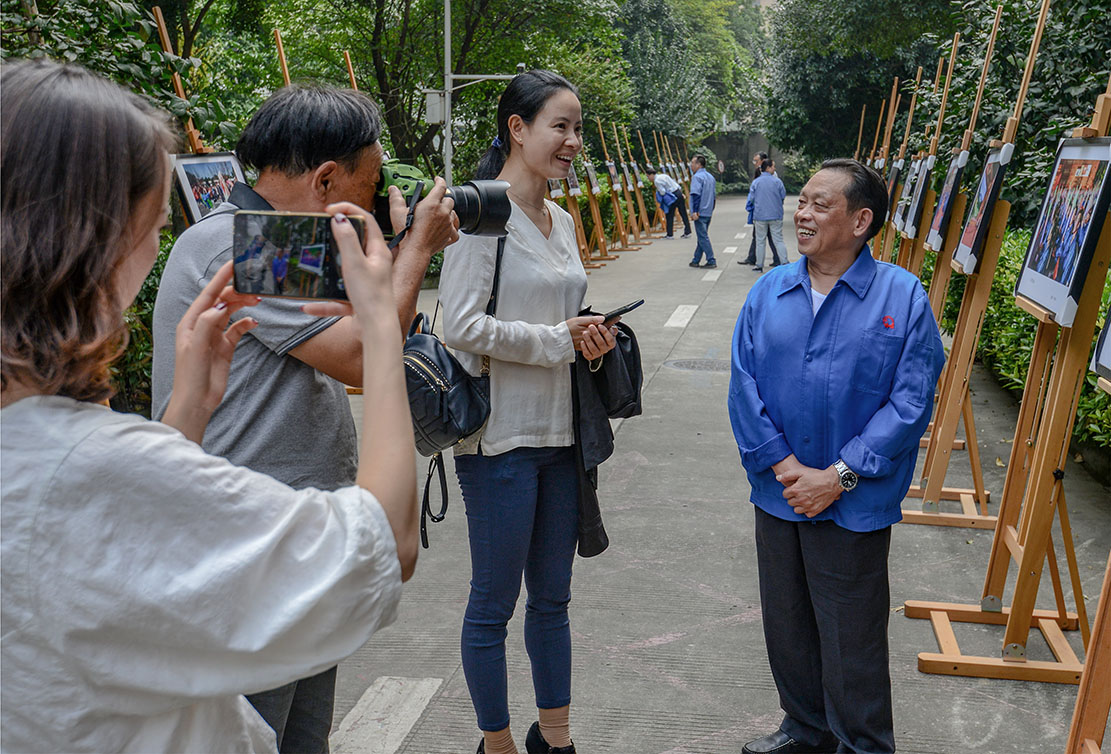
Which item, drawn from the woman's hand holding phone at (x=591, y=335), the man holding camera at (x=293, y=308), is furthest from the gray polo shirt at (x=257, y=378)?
the woman's hand holding phone at (x=591, y=335)

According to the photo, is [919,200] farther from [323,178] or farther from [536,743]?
[323,178]

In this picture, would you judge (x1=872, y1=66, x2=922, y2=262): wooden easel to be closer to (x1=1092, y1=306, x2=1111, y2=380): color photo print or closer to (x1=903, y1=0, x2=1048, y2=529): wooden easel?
(x1=903, y1=0, x2=1048, y2=529): wooden easel

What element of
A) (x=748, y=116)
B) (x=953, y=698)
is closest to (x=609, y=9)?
(x=953, y=698)

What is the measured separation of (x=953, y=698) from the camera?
3.80m

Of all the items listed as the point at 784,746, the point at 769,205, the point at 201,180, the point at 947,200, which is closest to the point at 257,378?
the point at 784,746

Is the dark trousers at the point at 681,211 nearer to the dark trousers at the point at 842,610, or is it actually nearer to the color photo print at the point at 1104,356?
the dark trousers at the point at 842,610

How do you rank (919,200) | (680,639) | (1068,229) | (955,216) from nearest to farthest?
(1068,229) < (680,639) < (955,216) < (919,200)

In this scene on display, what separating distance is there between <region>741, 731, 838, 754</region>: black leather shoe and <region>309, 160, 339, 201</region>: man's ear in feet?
7.42

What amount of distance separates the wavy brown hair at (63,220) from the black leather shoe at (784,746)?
2.72 metres

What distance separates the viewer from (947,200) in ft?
20.3

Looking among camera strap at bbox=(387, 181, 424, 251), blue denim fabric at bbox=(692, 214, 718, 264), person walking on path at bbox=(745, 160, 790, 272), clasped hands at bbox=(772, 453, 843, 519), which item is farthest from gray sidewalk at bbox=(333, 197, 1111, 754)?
blue denim fabric at bbox=(692, 214, 718, 264)

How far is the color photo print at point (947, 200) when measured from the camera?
595 cm

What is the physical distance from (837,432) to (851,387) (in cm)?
14

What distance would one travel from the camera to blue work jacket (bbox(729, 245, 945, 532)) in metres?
3.04
